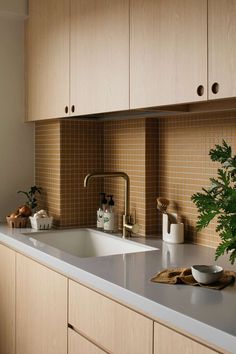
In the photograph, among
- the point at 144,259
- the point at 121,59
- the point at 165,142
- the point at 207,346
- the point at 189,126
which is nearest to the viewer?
the point at 207,346

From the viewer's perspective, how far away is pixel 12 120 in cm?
332

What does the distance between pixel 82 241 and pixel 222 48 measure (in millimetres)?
1589

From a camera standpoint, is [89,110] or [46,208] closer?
[89,110]

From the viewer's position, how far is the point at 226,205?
1.59 meters

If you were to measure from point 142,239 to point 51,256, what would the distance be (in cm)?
58

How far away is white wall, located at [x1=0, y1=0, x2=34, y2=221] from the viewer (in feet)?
10.8

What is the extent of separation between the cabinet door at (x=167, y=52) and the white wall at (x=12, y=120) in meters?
1.25

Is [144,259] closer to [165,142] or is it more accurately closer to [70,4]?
[165,142]

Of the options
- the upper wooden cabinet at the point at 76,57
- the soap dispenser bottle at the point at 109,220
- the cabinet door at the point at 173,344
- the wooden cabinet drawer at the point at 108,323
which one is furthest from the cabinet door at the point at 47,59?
the cabinet door at the point at 173,344

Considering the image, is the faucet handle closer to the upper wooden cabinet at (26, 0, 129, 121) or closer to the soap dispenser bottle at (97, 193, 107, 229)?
the soap dispenser bottle at (97, 193, 107, 229)

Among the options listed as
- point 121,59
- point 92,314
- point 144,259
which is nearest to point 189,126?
point 121,59

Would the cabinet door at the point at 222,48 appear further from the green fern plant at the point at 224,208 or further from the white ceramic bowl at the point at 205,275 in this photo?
the white ceramic bowl at the point at 205,275

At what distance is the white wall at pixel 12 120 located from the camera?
328 centimetres

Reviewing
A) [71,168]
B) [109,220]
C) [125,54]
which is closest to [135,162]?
[109,220]
